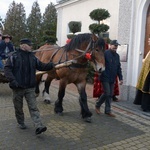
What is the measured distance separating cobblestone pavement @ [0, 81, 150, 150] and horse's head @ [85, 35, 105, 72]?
1.31 metres

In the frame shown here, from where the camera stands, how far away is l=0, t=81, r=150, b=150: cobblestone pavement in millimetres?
4344

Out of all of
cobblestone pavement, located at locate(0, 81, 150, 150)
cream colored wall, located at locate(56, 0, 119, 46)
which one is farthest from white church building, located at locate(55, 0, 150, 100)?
cream colored wall, located at locate(56, 0, 119, 46)

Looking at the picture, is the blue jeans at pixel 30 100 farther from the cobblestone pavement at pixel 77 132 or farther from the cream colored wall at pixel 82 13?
the cream colored wall at pixel 82 13

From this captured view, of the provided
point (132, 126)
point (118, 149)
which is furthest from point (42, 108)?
point (118, 149)

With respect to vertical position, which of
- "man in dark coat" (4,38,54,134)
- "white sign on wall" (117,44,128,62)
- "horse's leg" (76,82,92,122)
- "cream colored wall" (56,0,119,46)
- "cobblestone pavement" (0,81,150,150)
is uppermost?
"cream colored wall" (56,0,119,46)

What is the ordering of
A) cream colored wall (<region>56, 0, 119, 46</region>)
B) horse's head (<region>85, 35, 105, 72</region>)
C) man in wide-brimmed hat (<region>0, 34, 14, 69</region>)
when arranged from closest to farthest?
horse's head (<region>85, 35, 105, 72</region>) → man in wide-brimmed hat (<region>0, 34, 14, 69</region>) → cream colored wall (<region>56, 0, 119, 46</region>)

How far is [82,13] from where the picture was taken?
45.1 feet

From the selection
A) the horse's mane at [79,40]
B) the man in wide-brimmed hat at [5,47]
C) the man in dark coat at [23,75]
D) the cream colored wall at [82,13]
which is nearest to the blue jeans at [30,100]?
the man in dark coat at [23,75]

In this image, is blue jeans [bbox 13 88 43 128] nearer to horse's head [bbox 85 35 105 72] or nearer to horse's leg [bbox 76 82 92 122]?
horse's leg [bbox 76 82 92 122]

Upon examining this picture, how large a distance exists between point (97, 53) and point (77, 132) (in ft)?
5.63

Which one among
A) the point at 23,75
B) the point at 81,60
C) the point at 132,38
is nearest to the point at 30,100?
the point at 23,75

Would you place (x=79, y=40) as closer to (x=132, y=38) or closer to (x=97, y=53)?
(x=97, y=53)

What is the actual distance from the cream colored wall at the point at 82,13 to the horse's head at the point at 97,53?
6.11 metres

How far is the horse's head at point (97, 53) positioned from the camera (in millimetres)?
5327
